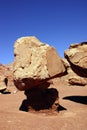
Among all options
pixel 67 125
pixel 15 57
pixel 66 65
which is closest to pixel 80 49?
pixel 66 65

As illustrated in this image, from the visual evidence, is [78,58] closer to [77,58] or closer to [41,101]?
[77,58]

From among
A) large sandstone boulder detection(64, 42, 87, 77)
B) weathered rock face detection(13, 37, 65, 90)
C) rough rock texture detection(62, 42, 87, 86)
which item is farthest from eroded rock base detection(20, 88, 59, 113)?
large sandstone boulder detection(64, 42, 87, 77)

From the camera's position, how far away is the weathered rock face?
13.2 metres

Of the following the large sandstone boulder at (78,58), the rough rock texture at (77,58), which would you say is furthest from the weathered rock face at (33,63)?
the large sandstone boulder at (78,58)

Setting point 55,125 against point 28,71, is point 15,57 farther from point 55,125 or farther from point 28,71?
point 55,125

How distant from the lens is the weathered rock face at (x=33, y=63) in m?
13.2

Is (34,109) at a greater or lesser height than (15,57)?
lesser

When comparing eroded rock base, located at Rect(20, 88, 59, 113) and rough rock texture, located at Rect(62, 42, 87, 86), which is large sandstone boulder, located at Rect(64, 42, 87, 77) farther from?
eroded rock base, located at Rect(20, 88, 59, 113)

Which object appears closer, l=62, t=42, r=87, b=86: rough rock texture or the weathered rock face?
the weathered rock face

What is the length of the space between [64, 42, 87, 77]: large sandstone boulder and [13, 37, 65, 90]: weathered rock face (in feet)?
6.94

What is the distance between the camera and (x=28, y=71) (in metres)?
13.3

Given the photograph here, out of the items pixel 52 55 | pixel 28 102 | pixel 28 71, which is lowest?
pixel 28 102

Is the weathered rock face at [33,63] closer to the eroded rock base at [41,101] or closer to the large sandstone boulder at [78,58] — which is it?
the eroded rock base at [41,101]

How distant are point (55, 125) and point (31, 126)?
1076mm
